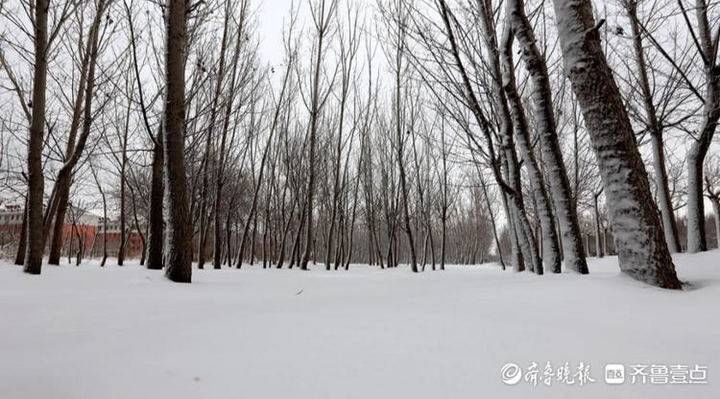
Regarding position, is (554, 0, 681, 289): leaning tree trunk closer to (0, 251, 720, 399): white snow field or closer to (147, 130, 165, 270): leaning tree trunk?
(0, 251, 720, 399): white snow field

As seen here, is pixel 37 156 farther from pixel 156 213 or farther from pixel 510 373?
pixel 510 373

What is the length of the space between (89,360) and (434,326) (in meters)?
1.10

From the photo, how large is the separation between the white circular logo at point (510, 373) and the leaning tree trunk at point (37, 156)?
5.01m

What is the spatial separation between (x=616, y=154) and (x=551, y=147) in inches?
37.6

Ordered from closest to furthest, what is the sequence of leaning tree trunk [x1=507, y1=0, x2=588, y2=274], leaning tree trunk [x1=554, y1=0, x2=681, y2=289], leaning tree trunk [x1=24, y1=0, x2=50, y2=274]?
leaning tree trunk [x1=554, y1=0, x2=681, y2=289]
leaning tree trunk [x1=507, y1=0, x2=588, y2=274]
leaning tree trunk [x1=24, y1=0, x2=50, y2=274]

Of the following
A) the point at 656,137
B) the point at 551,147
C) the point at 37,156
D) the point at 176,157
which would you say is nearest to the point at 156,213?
the point at 37,156

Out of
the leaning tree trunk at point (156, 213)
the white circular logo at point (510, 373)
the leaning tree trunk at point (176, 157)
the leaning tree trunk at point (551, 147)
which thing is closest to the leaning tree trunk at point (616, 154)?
the leaning tree trunk at point (551, 147)

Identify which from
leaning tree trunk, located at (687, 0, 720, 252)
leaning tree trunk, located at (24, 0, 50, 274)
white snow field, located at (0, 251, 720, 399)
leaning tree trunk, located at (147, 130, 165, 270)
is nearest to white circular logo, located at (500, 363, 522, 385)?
white snow field, located at (0, 251, 720, 399)

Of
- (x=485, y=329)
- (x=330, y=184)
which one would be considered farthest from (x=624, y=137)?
(x=330, y=184)

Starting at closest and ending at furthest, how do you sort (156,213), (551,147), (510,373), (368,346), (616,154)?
(510,373) → (368,346) → (616,154) → (551,147) → (156,213)

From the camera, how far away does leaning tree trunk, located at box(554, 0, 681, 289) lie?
1943 millimetres

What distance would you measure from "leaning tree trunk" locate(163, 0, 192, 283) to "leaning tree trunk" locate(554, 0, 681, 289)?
11.1ft

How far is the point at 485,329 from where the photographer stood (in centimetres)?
130

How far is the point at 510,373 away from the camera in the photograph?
947 mm
